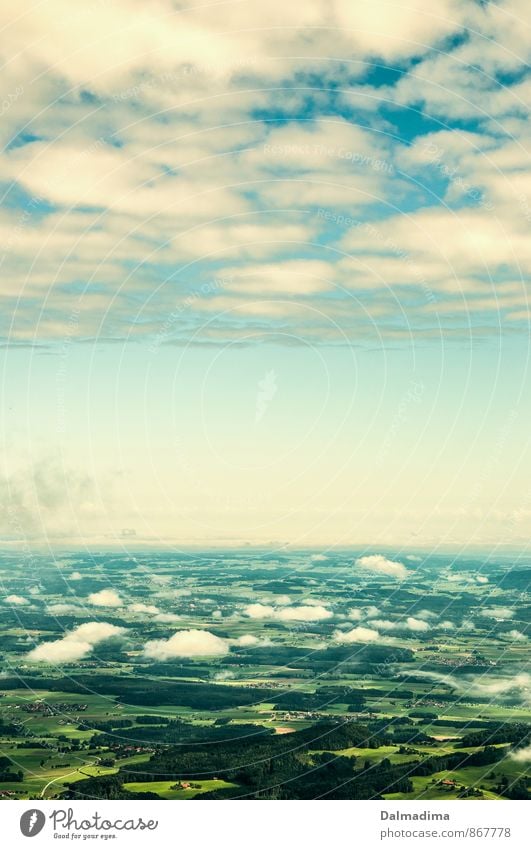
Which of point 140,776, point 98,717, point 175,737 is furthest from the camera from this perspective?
point 98,717

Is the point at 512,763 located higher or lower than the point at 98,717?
lower

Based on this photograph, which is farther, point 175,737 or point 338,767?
point 175,737
